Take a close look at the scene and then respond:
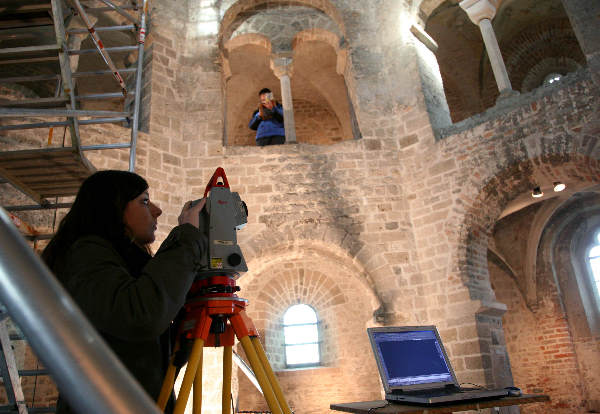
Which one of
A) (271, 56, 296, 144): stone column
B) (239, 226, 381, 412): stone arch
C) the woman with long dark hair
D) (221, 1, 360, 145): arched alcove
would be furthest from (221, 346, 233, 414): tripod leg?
(221, 1, 360, 145): arched alcove

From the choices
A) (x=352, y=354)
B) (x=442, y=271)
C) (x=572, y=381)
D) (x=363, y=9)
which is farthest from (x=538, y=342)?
(x=363, y=9)

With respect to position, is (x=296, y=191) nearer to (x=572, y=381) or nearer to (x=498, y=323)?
(x=498, y=323)

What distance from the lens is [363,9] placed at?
700 centimetres

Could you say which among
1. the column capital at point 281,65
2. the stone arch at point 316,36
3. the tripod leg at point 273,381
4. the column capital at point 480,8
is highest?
the stone arch at point 316,36

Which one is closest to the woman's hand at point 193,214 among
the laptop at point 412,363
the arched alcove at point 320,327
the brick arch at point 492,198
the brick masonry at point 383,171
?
the laptop at point 412,363

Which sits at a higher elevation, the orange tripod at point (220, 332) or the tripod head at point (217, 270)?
the tripod head at point (217, 270)

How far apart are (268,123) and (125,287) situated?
637cm

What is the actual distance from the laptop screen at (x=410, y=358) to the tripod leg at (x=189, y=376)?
942mm

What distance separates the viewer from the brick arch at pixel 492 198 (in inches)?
200

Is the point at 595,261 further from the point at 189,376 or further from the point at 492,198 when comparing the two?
the point at 189,376

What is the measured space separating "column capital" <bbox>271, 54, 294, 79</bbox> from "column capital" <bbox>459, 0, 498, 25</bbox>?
2713mm

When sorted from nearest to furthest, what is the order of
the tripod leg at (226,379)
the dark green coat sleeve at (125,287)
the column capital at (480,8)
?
the dark green coat sleeve at (125,287)
the tripod leg at (226,379)
the column capital at (480,8)

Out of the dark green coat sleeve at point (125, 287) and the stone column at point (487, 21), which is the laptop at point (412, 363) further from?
the stone column at point (487, 21)

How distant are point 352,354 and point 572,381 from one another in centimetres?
442
